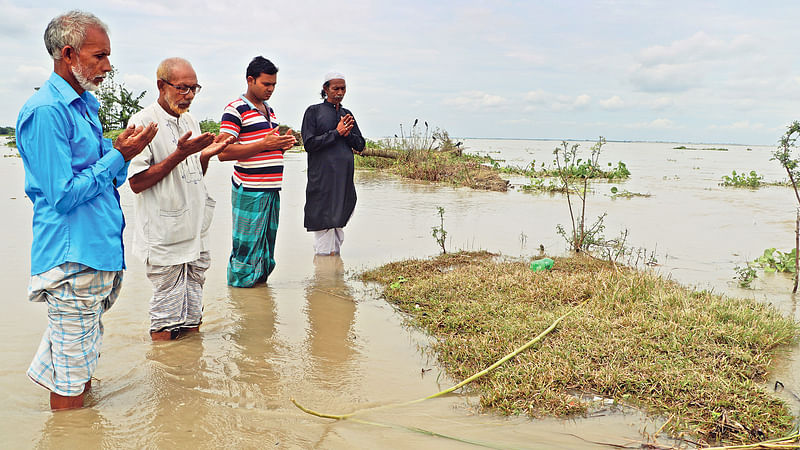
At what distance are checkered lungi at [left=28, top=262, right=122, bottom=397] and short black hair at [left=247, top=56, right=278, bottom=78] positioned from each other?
93.4 inches

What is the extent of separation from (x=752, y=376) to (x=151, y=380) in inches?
138

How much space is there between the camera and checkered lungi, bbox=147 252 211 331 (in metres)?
3.64

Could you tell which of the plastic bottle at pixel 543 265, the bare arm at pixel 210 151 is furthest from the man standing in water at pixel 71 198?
the plastic bottle at pixel 543 265

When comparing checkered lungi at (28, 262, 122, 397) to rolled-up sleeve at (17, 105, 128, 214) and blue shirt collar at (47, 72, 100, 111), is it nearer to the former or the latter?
rolled-up sleeve at (17, 105, 128, 214)

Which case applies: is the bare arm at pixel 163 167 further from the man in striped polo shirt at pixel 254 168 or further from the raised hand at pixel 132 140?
the man in striped polo shirt at pixel 254 168

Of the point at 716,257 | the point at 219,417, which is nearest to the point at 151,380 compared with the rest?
the point at 219,417

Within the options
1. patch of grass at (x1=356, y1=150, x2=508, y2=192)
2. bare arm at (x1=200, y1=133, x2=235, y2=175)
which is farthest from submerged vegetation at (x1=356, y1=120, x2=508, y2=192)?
bare arm at (x1=200, y1=133, x2=235, y2=175)

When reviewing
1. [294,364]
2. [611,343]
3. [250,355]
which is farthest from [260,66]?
[611,343]

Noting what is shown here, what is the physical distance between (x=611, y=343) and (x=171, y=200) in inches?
115

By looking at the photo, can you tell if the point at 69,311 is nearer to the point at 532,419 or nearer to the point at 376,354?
the point at 376,354

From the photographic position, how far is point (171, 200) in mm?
3467

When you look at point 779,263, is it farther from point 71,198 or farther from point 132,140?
point 71,198

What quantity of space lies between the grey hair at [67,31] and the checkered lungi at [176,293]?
145cm

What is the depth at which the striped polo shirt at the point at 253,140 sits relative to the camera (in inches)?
184
